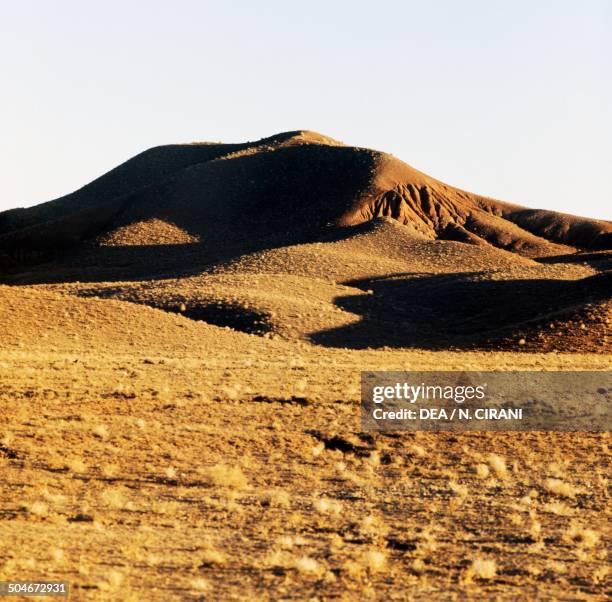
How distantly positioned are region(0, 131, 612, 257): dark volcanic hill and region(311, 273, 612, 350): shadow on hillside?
128 feet

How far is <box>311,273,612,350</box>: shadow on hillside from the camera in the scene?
2084 inches

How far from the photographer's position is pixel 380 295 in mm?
67438

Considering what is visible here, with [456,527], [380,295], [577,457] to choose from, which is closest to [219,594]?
[456,527]

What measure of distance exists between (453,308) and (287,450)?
44.9 metres

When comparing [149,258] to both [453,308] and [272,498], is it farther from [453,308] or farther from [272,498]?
[272,498]

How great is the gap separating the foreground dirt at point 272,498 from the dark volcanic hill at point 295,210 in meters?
82.2

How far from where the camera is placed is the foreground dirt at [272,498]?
1137cm

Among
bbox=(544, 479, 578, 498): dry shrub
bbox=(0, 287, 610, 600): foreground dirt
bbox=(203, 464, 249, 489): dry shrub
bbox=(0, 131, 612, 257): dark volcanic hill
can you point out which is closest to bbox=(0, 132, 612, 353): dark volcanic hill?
bbox=(0, 131, 612, 257): dark volcanic hill

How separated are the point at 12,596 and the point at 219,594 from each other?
218cm

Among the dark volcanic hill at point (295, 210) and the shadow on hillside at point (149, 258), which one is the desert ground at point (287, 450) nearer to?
the shadow on hillside at point (149, 258)

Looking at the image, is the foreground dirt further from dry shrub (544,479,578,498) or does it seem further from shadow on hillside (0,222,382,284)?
shadow on hillside (0,222,382,284)

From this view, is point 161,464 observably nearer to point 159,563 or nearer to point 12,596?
point 159,563

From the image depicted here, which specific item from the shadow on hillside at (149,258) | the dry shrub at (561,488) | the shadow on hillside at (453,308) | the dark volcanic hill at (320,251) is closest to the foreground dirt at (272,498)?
the dry shrub at (561,488)

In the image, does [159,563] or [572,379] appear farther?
[572,379]
